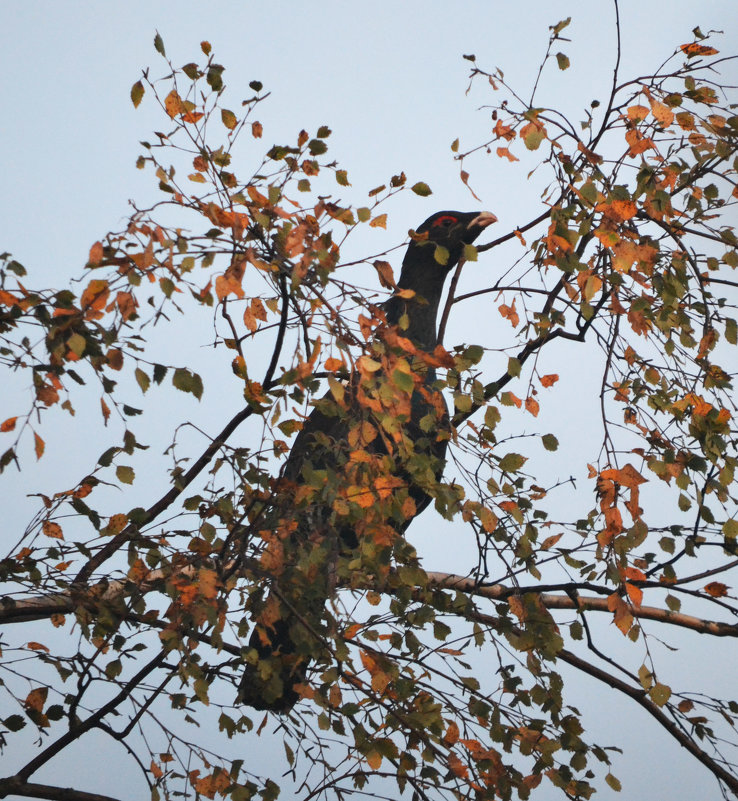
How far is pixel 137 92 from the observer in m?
2.74

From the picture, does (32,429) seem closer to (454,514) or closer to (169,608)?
(169,608)

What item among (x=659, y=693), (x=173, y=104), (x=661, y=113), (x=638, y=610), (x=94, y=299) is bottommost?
(x=659, y=693)

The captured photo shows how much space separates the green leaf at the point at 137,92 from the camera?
2.74 m

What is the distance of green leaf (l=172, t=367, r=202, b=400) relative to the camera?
2518 mm

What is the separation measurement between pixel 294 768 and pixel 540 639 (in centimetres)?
86

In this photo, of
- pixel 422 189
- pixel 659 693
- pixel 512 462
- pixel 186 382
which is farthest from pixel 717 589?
pixel 186 382

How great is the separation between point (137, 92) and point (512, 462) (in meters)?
A: 1.50

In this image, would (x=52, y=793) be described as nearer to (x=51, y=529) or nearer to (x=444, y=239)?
(x=51, y=529)

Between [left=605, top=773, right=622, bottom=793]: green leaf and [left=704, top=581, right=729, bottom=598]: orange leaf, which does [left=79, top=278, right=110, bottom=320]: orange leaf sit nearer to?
[left=605, top=773, right=622, bottom=793]: green leaf

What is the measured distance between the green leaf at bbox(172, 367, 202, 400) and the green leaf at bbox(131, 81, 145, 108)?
0.78m

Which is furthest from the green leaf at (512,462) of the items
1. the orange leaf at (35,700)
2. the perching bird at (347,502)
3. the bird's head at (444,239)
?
the bird's head at (444,239)

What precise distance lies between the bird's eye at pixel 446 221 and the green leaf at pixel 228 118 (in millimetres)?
1953

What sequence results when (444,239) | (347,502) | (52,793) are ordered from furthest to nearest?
1. (444,239)
2. (52,793)
3. (347,502)

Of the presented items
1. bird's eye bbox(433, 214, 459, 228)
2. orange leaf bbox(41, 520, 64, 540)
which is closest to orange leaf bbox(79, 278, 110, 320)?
orange leaf bbox(41, 520, 64, 540)
